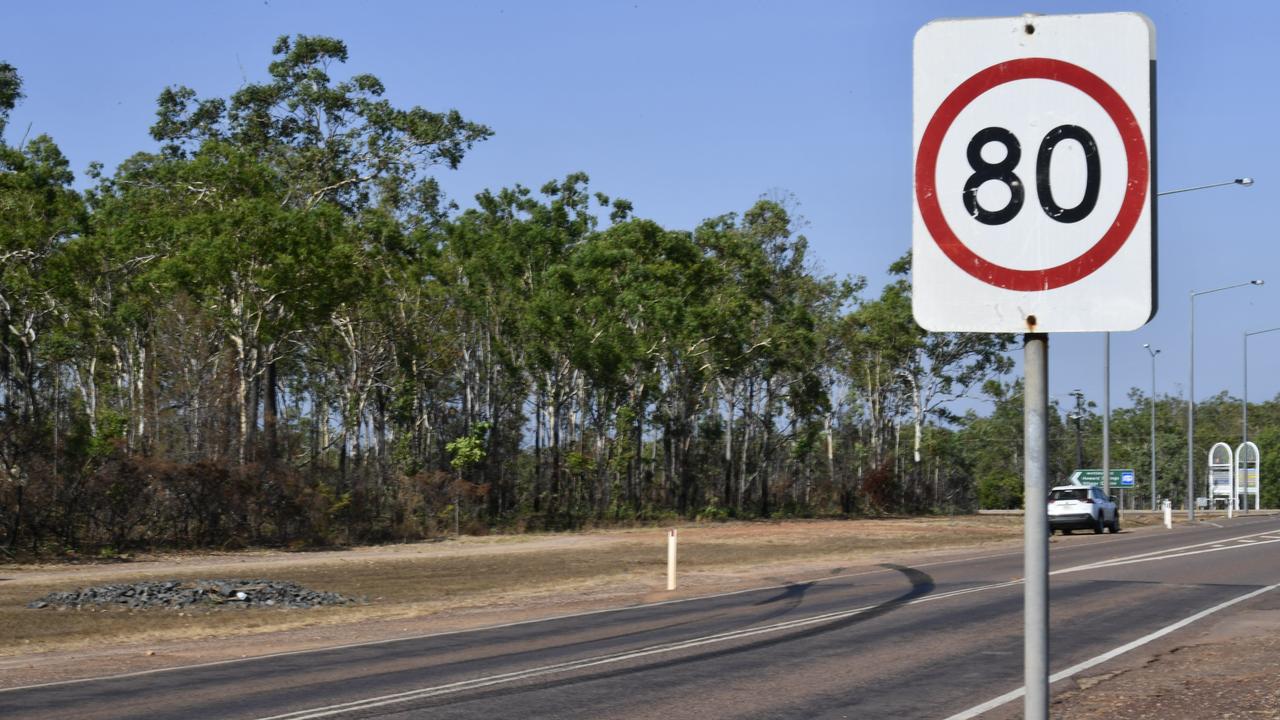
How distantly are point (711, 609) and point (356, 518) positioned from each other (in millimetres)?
22900

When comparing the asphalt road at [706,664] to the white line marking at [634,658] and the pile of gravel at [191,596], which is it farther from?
the pile of gravel at [191,596]

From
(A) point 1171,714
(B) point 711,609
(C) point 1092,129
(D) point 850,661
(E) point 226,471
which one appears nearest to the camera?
(C) point 1092,129

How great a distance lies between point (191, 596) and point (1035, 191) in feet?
71.8

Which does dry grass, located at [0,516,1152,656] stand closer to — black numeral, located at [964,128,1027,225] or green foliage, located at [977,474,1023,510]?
black numeral, located at [964,128,1027,225]

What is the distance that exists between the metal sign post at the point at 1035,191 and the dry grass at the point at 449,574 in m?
16.4

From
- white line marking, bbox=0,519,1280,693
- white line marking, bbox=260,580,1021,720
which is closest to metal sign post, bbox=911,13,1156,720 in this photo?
white line marking, bbox=260,580,1021,720

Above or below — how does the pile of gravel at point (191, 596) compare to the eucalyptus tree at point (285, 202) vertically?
below

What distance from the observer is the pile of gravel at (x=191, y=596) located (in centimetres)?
2239

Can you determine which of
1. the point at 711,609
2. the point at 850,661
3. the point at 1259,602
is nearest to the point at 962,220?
the point at 850,661

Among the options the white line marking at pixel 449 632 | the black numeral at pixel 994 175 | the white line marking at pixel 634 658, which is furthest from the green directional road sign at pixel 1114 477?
the black numeral at pixel 994 175

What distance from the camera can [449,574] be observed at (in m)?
29.9

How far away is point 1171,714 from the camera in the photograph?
11070mm

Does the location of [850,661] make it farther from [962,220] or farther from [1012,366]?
[1012,366]

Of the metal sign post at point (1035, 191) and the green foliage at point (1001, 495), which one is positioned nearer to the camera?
the metal sign post at point (1035, 191)
